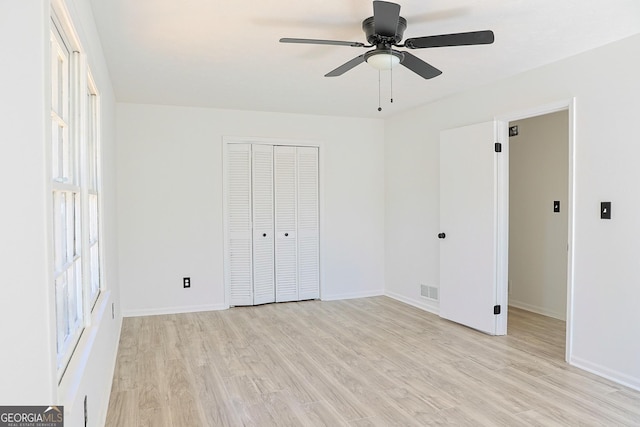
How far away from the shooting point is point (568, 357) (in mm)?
3332

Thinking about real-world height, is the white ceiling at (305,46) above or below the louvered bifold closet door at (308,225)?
above

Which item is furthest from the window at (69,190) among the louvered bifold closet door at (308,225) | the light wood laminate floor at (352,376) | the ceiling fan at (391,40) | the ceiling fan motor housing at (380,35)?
the louvered bifold closet door at (308,225)

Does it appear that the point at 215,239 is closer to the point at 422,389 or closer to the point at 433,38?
the point at 422,389

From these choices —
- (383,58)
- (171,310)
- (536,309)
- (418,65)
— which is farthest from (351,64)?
(536,309)

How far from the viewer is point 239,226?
5203 mm

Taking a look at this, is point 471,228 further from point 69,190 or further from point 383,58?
point 69,190

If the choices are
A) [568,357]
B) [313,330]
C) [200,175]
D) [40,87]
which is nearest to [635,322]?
[568,357]

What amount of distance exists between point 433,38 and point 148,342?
342 cm

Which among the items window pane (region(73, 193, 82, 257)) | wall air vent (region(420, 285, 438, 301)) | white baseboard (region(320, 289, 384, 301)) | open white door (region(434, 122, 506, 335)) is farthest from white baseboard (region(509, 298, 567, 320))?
window pane (region(73, 193, 82, 257))

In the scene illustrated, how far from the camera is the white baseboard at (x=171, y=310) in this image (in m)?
4.77

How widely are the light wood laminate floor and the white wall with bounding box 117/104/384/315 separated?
0.50 m

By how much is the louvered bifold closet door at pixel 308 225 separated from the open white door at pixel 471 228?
165 centimetres

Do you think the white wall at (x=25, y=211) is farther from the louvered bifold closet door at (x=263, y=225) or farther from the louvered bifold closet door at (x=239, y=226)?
the louvered bifold closet door at (x=263, y=225)

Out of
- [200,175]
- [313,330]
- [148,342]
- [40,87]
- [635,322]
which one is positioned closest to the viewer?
[40,87]
